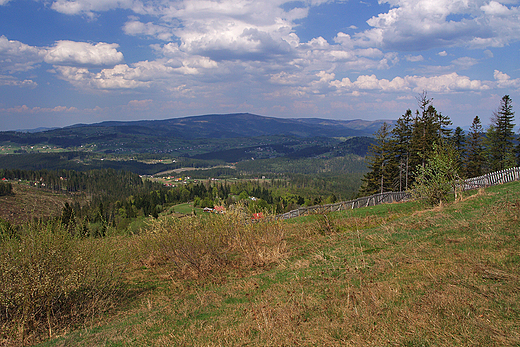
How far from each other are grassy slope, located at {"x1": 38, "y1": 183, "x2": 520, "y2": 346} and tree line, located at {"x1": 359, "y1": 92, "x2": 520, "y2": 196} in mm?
35835

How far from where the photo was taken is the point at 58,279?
7988mm

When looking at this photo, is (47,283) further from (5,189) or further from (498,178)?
(5,189)

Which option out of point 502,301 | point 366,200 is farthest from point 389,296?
point 366,200

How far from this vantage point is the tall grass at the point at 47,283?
7340mm

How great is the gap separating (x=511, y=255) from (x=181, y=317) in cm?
741

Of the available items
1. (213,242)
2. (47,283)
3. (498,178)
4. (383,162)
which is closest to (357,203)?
(498,178)

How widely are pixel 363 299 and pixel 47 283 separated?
7361mm

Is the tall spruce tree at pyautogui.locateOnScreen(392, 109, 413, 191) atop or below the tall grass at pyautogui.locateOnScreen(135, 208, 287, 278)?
atop

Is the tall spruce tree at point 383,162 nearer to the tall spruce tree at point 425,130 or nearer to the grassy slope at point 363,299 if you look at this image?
the tall spruce tree at point 425,130

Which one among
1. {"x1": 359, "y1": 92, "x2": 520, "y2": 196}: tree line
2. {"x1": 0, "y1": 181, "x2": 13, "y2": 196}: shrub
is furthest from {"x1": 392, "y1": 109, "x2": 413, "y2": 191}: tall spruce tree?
{"x1": 0, "y1": 181, "x2": 13, "y2": 196}: shrub

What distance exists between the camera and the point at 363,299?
20.1 ft

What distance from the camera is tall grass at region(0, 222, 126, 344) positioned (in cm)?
734

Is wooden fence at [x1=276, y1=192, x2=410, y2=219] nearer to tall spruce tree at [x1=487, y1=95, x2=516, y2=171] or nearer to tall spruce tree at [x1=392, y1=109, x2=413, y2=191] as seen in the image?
tall spruce tree at [x1=392, y1=109, x2=413, y2=191]

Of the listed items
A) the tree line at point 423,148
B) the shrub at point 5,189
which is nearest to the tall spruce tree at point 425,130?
the tree line at point 423,148
